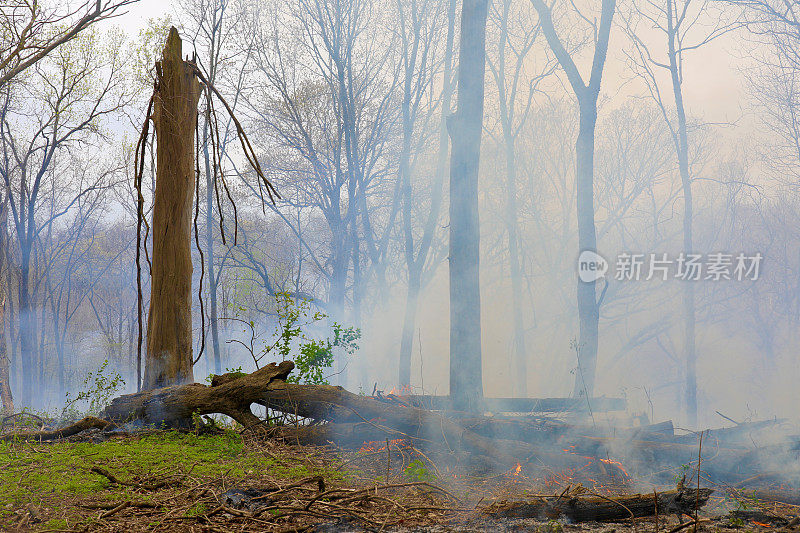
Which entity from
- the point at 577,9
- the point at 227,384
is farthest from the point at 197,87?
the point at 577,9

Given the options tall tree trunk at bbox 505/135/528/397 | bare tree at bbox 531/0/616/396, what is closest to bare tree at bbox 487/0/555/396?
tall tree trunk at bbox 505/135/528/397

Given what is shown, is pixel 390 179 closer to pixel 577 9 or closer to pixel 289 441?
pixel 577 9

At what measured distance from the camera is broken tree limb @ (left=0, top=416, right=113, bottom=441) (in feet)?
16.1

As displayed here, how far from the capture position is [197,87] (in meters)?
6.02

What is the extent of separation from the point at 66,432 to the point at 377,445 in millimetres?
2952

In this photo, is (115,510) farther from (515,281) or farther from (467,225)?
(515,281)

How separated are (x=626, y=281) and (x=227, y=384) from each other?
16253 millimetres

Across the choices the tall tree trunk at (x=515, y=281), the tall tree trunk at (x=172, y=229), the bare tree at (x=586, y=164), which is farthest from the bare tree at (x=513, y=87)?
the tall tree trunk at (x=172, y=229)

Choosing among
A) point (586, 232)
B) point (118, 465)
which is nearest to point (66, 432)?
point (118, 465)

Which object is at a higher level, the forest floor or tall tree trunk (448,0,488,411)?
tall tree trunk (448,0,488,411)

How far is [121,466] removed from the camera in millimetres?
3730

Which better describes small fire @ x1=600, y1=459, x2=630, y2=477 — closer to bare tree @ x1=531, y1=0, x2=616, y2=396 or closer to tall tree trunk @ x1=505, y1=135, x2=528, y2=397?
bare tree @ x1=531, y1=0, x2=616, y2=396

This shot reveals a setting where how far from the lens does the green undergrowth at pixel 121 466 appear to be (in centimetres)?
311

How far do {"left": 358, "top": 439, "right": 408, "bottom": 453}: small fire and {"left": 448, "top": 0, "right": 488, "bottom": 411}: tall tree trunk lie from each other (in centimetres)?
244
